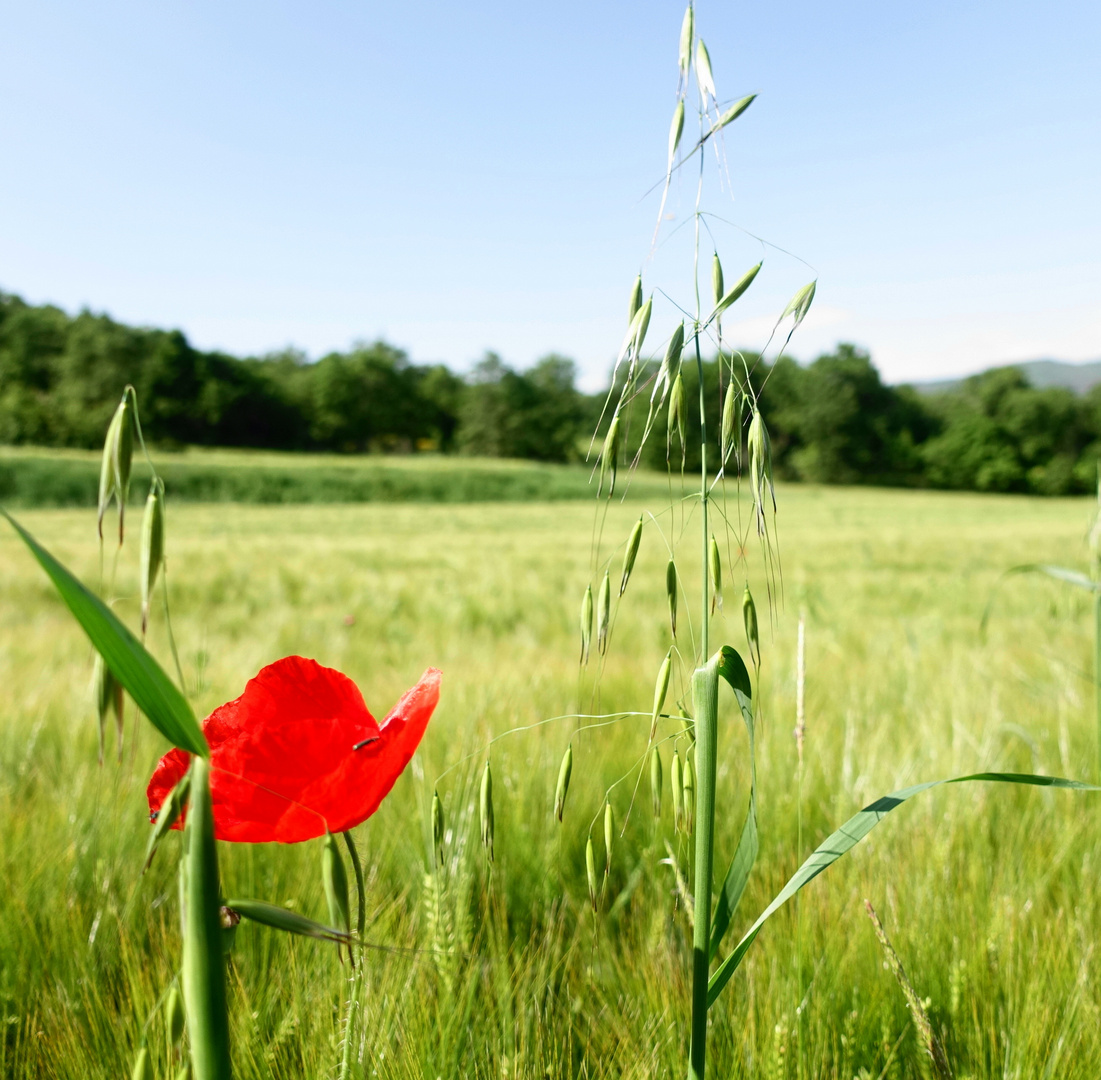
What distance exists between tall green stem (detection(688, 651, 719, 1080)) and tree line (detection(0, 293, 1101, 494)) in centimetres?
3491

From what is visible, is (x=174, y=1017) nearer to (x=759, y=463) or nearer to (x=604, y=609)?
(x=604, y=609)

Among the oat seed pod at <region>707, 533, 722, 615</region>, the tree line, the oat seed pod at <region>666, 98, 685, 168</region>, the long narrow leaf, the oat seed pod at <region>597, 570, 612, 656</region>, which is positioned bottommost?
the long narrow leaf

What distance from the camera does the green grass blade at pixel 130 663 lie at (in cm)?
30

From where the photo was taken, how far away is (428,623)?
11.6ft

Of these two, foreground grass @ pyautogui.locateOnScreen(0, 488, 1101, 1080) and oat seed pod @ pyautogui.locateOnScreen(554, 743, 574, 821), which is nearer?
oat seed pod @ pyautogui.locateOnScreen(554, 743, 574, 821)

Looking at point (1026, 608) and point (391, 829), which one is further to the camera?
point (1026, 608)

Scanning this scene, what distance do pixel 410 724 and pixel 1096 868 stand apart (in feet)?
3.97

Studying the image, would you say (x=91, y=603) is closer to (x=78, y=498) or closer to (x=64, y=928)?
(x=64, y=928)

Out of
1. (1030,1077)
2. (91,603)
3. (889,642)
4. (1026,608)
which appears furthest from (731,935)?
(1026,608)

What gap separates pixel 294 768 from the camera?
463 mm

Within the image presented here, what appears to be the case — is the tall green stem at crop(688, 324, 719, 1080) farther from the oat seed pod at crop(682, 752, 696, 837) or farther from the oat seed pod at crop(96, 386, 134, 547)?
the oat seed pod at crop(96, 386, 134, 547)

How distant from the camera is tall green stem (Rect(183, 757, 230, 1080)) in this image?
0.28m

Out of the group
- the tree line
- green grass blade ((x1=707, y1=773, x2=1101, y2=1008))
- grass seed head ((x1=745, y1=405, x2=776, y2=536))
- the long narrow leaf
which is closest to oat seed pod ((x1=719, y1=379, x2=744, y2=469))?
grass seed head ((x1=745, y1=405, x2=776, y2=536))

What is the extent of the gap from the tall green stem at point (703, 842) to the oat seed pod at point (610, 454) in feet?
0.28
